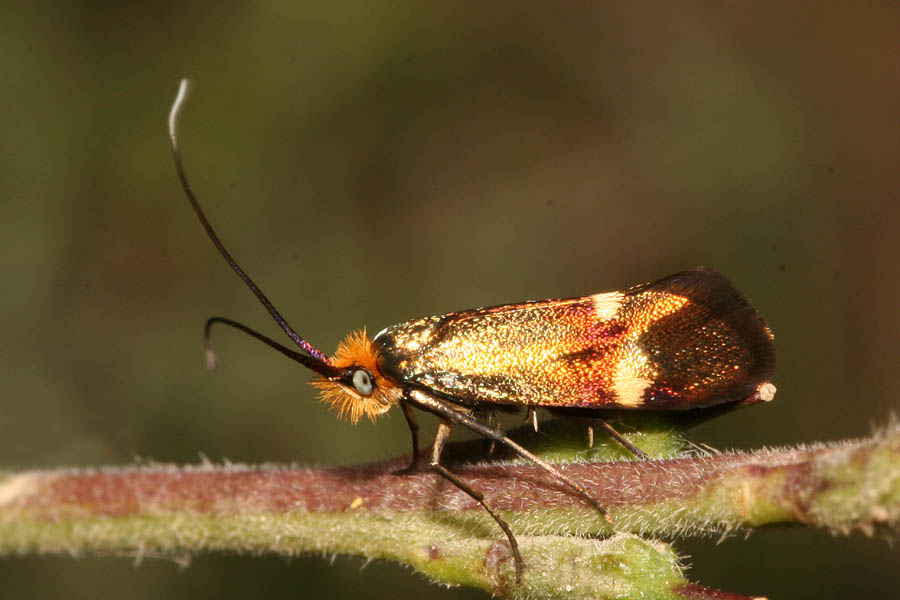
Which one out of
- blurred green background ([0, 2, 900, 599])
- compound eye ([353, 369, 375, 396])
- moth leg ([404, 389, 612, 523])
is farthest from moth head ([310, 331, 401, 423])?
blurred green background ([0, 2, 900, 599])

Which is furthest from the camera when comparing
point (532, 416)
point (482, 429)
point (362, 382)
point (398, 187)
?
point (398, 187)

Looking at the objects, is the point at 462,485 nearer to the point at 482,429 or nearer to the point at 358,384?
the point at 482,429

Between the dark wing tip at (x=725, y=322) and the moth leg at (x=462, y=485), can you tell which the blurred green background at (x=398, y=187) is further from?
the moth leg at (x=462, y=485)

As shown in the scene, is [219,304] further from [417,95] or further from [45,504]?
[45,504]

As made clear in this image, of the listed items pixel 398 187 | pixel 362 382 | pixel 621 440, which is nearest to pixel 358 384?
pixel 362 382

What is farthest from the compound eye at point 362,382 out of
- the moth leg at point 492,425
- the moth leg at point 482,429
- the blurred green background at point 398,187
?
the blurred green background at point 398,187

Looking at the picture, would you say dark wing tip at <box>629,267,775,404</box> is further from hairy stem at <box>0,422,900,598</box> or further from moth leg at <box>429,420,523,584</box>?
moth leg at <box>429,420,523,584</box>
